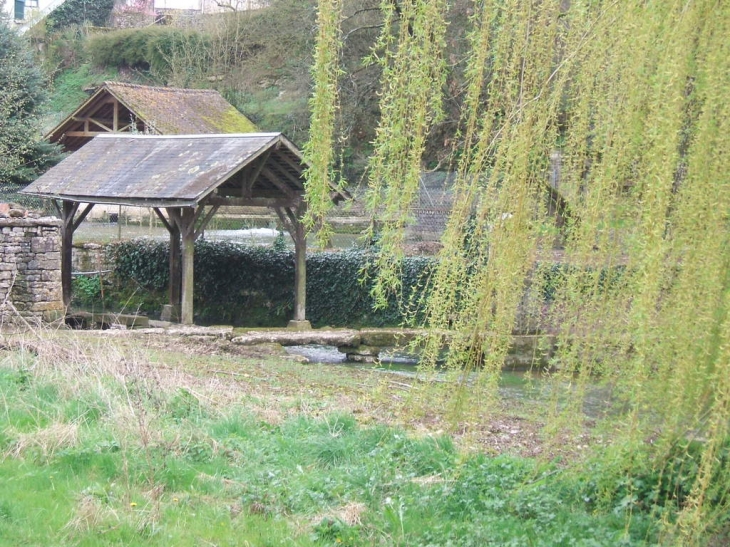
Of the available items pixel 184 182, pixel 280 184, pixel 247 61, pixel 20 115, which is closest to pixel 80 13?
pixel 247 61

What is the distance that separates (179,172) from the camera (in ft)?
48.2

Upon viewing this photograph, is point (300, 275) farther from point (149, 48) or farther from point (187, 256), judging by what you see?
point (149, 48)

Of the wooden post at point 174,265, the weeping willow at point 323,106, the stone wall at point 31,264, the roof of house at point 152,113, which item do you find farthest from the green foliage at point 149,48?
the weeping willow at point 323,106

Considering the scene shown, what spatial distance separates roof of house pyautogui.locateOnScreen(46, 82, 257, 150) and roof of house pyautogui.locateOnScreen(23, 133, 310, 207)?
27.1 feet

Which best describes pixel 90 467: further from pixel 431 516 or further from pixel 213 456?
pixel 431 516

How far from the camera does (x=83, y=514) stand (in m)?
4.59

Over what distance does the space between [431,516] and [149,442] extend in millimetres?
1906

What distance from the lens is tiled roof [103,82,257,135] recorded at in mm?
25406

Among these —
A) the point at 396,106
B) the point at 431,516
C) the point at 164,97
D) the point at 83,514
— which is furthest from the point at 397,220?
the point at 164,97

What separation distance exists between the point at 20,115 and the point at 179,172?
12026 mm

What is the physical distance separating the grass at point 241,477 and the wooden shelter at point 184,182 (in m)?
7.02

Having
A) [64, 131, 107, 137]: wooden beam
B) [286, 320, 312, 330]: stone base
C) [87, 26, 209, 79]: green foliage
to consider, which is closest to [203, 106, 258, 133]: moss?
[64, 131, 107, 137]: wooden beam

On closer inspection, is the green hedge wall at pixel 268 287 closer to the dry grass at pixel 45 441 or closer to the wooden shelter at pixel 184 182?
the wooden shelter at pixel 184 182

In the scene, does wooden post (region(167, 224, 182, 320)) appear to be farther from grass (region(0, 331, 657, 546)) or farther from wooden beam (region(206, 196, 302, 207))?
grass (region(0, 331, 657, 546))
